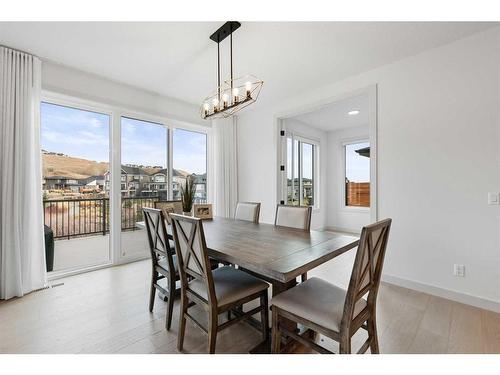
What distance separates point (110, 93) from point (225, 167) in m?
2.08

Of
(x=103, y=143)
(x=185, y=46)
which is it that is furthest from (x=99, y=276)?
(x=185, y=46)

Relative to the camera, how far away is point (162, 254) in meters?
2.06

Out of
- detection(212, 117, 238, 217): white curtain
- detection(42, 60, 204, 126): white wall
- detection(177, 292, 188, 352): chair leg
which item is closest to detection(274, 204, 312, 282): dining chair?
detection(177, 292, 188, 352): chair leg

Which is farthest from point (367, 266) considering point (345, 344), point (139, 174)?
point (139, 174)

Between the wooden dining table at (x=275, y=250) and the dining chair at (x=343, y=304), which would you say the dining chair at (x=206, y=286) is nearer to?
the wooden dining table at (x=275, y=250)

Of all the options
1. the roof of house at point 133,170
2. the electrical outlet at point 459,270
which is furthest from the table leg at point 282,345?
the roof of house at point 133,170

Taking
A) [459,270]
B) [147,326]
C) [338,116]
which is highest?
[338,116]

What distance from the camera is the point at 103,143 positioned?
10.9ft

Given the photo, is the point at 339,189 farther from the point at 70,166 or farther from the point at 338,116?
the point at 70,166

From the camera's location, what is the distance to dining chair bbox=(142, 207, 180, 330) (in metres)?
1.89

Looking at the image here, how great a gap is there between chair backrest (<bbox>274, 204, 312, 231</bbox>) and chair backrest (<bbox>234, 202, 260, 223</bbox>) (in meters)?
0.32

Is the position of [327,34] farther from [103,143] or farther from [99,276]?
[99,276]

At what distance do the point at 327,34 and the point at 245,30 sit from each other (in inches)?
30.1

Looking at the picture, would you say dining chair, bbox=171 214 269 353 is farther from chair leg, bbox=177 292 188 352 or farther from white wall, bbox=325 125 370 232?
white wall, bbox=325 125 370 232
